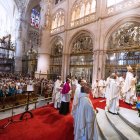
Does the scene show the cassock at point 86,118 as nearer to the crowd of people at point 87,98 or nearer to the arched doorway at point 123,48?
the crowd of people at point 87,98

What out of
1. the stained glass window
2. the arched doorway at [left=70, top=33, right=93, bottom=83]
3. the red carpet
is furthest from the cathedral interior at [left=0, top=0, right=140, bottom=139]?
the red carpet

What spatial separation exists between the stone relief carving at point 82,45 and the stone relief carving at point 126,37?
2794mm

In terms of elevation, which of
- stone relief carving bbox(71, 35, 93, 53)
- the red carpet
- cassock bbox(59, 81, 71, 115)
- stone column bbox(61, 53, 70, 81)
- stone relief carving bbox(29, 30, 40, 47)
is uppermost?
stone relief carving bbox(29, 30, 40, 47)

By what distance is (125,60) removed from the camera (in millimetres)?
13453

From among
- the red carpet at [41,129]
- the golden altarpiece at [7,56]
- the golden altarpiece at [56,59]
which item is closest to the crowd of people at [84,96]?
the red carpet at [41,129]

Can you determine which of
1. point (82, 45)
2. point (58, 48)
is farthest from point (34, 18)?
point (82, 45)

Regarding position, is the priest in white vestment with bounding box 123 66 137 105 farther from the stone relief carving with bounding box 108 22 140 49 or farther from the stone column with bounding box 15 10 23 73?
the stone column with bounding box 15 10 23 73

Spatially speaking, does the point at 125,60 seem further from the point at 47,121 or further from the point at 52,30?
the point at 52,30

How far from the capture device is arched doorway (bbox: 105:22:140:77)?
1272 centimetres

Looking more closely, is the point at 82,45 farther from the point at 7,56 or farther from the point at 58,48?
the point at 7,56

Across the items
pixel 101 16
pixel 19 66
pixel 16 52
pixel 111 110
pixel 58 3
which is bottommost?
Answer: pixel 111 110

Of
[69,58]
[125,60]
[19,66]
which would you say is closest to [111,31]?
[125,60]

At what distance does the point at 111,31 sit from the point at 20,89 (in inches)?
388

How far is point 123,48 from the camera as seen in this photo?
44.5 feet
